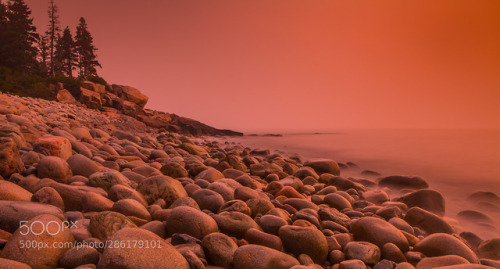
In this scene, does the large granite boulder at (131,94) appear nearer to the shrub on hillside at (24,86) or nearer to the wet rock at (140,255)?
the shrub on hillside at (24,86)

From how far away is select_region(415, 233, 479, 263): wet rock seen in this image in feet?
9.39

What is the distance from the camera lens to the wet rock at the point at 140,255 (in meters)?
1.81

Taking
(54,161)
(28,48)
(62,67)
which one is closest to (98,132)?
(54,161)

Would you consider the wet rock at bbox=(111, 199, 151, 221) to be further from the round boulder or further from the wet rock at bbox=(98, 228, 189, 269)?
the wet rock at bbox=(98, 228, 189, 269)

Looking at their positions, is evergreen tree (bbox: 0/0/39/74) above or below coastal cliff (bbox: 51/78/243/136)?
above

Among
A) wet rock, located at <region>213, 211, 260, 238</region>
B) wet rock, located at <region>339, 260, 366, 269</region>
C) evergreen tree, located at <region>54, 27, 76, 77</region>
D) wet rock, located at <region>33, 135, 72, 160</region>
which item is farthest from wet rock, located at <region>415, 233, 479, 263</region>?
evergreen tree, located at <region>54, 27, 76, 77</region>

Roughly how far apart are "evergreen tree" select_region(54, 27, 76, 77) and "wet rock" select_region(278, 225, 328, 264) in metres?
47.6

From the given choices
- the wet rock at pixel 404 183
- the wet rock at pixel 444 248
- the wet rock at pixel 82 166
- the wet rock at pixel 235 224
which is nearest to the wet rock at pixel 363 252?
the wet rock at pixel 444 248

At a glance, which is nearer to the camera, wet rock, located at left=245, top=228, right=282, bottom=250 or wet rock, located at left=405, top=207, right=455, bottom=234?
wet rock, located at left=245, top=228, right=282, bottom=250

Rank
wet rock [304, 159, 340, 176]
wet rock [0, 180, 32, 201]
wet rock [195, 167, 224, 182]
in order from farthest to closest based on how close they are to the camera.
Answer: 1. wet rock [304, 159, 340, 176]
2. wet rock [195, 167, 224, 182]
3. wet rock [0, 180, 32, 201]

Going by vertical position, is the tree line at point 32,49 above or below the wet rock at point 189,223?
above

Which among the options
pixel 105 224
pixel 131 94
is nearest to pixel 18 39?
pixel 131 94

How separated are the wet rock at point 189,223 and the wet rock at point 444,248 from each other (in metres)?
2.35

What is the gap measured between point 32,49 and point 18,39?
2413 mm
